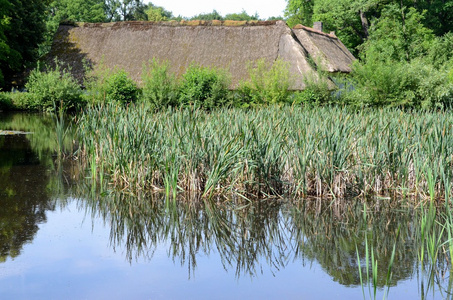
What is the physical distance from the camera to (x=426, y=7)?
28891 mm

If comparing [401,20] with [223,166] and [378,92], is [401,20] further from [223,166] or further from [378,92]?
[223,166]

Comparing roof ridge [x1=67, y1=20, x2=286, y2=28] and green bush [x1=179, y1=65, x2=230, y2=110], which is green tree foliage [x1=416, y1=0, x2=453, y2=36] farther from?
green bush [x1=179, y1=65, x2=230, y2=110]

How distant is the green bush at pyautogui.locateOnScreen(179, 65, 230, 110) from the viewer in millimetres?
16031

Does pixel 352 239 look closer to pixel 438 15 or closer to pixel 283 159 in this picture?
pixel 283 159

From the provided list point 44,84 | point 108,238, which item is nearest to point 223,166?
point 108,238

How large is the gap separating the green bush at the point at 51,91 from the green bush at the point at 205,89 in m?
5.22

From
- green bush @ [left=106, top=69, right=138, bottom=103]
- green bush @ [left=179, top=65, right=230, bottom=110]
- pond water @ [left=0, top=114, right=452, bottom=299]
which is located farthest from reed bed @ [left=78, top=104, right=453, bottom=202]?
green bush @ [left=106, top=69, right=138, bottom=103]

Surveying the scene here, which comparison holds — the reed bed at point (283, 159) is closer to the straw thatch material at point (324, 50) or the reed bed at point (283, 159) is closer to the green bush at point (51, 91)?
the green bush at point (51, 91)

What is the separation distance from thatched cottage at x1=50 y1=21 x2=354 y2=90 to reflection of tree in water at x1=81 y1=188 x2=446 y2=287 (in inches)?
562

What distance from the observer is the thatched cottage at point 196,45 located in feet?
71.1

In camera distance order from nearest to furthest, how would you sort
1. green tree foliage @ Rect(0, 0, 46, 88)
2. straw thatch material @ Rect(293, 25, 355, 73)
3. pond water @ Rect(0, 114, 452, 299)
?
pond water @ Rect(0, 114, 452, 299)
straw thatch material @ Rect(293, 25, 355, 73)
green tree foliage @ Rect(0, 0, 46, 88)

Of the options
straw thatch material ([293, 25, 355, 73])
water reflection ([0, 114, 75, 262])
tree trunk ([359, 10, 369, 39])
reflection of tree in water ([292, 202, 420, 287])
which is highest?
tree trunk ([359, 10, 369, 39])

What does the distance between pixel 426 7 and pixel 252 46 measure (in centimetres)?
1189

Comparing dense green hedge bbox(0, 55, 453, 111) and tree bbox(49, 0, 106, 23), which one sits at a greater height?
tree bbox(49, 0, 106, 23)
